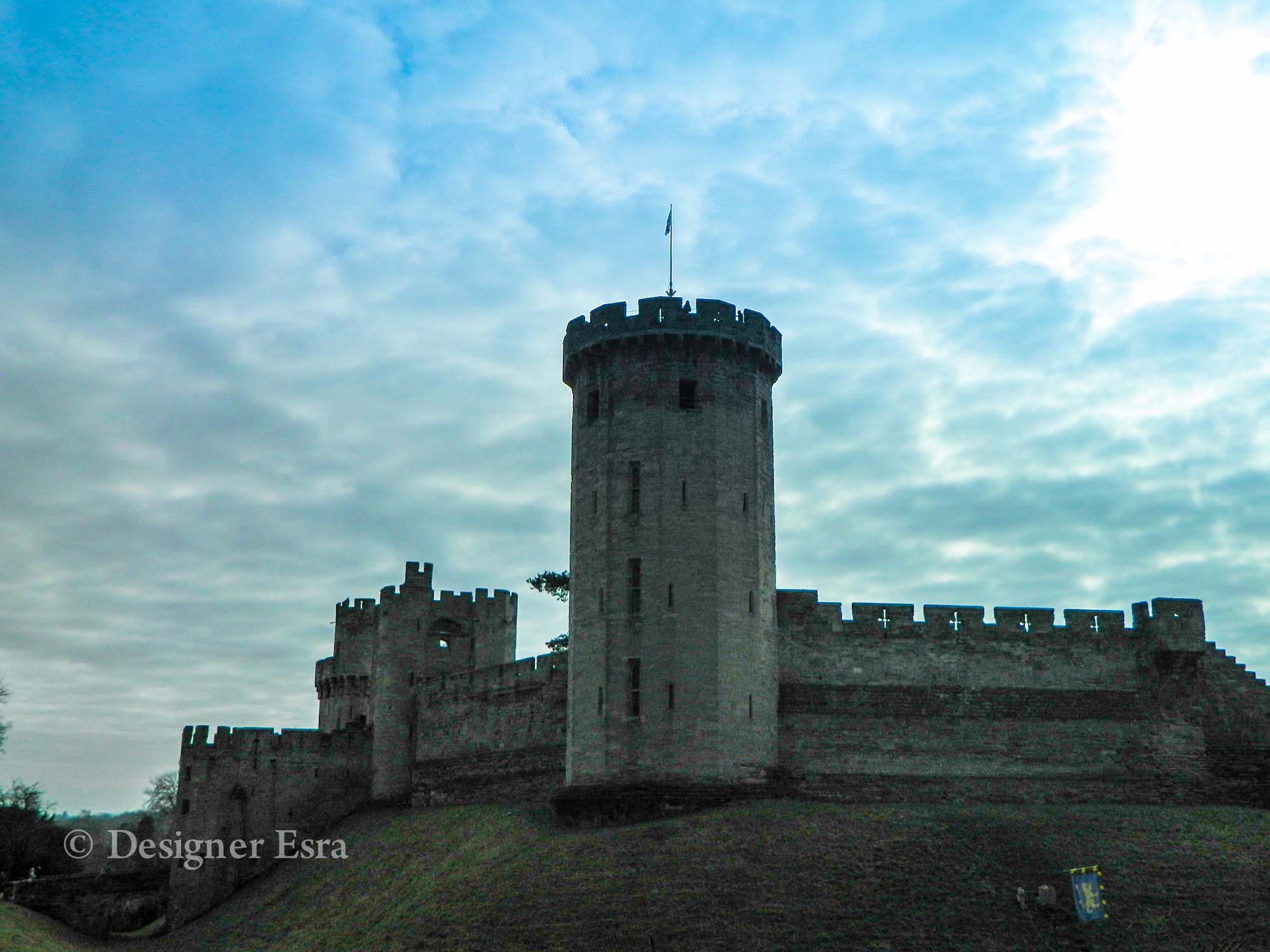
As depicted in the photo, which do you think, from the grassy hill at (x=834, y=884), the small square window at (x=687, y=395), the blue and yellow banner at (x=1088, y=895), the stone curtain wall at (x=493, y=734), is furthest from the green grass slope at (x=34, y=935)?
the blue and yellow banner at (x=1088, y=895)

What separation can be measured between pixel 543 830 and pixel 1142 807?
1661 cm

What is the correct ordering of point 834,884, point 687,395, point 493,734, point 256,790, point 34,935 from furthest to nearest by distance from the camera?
point 256,790
point 493,734
point 34,935
point 687,395
point 834,884

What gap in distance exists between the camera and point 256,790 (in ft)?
158

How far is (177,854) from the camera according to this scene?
46.3 metres

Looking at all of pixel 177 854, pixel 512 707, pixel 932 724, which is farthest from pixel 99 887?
pixel 932 724

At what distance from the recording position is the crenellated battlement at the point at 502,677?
42.3m

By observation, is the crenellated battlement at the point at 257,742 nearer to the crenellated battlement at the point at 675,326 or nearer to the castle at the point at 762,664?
the castle at the point at 762,664

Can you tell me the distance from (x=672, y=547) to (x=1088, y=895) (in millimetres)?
13822

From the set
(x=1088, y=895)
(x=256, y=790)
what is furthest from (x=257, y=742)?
(x=1088, y=895)

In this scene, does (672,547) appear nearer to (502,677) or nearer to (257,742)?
(502,677)

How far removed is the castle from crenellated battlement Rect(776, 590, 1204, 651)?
0.22 ft

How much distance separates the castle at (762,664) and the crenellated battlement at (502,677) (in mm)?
738

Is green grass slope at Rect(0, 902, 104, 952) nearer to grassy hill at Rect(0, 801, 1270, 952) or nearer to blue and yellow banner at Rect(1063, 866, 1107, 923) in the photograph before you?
grassy hill at Rect(0, 801, 1270, 952)

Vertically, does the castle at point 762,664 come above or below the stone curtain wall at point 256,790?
above
